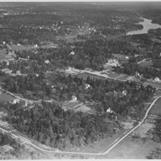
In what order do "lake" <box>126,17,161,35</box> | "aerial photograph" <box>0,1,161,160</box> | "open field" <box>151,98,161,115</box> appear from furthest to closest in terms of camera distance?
1. "lake" <box>126,17,161,35</box>
2. "open field" <box>151,98,161,115</box>
3. "aerial photograph" <box>0,1,161,160</box>

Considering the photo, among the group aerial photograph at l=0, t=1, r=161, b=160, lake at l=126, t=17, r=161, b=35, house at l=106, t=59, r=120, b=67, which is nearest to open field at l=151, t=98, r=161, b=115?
aerial photograph at l=0, t=1, r=161, b=160

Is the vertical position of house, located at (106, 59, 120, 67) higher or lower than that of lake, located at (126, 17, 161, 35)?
lower

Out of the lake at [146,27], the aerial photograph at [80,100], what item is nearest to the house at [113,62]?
the aerial photograph at [80,100]

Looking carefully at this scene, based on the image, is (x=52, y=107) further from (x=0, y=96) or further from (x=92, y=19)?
(x=92, y=19)

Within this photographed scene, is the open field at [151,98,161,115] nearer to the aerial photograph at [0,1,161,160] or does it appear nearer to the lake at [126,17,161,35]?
the aerial photograph at [0,1,161,160]

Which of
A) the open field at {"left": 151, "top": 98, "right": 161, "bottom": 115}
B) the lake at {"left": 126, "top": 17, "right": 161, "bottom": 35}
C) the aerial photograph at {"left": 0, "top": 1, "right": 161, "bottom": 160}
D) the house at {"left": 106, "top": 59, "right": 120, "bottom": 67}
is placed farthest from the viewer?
the lake at {"left": 126, "top": 17, "right": 161, "bottom": 35}

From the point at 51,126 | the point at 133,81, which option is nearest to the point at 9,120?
the point at 51,126

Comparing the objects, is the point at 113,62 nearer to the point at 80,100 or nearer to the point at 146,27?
the point at 80,100

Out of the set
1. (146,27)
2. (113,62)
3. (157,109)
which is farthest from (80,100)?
(146,27)
